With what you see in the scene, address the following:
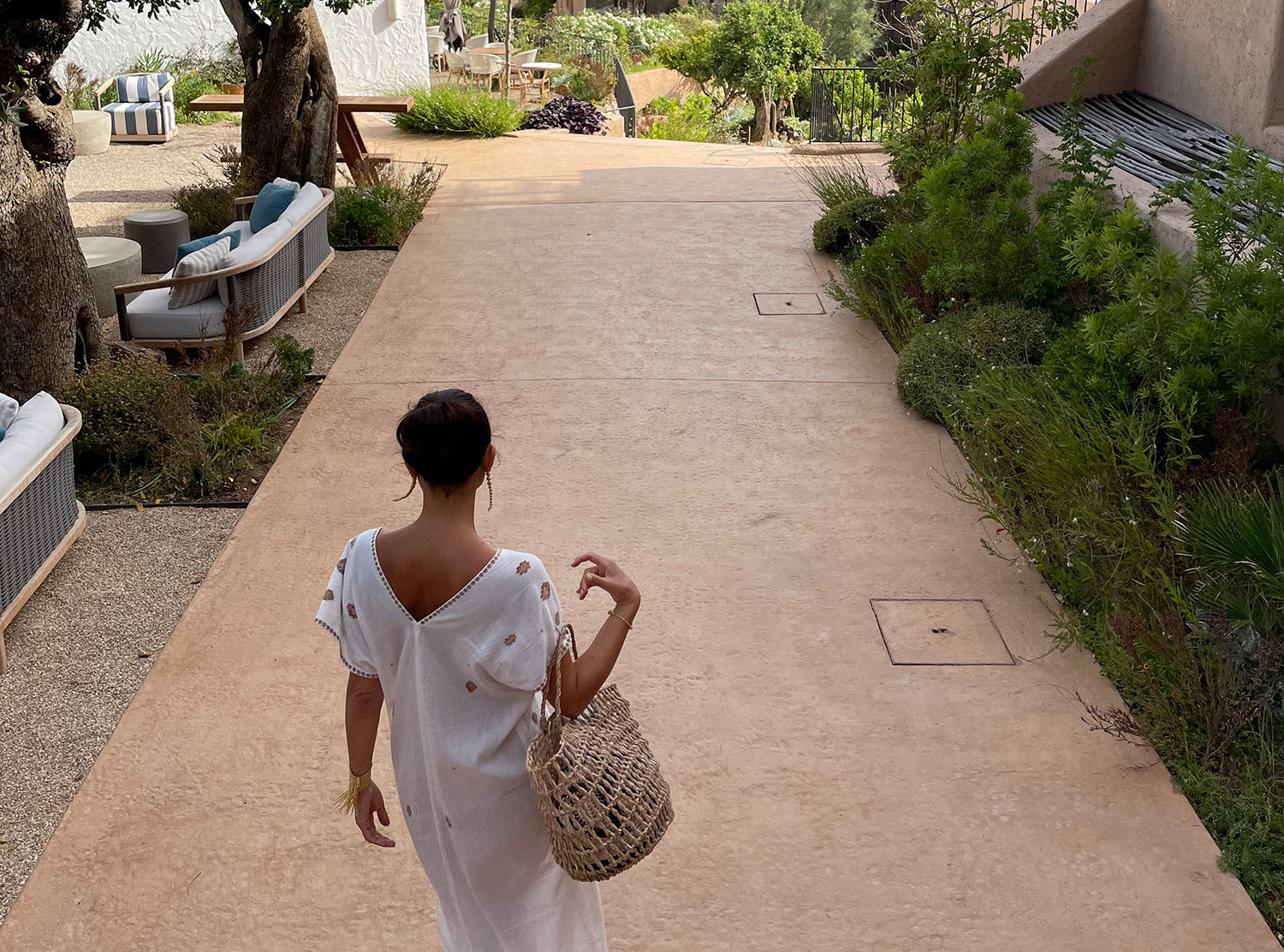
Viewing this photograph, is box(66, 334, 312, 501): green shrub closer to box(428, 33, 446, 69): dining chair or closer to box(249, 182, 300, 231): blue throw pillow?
box(249, 182, 300, 231): blue throw pillow

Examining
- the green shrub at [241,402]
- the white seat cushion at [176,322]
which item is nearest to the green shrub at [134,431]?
the green shrub at [241,402]

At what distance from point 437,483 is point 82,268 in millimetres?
5680

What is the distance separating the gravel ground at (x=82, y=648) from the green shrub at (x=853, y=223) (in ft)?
19.3

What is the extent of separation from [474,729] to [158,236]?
8.72 meters

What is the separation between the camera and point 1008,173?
24.2 feet

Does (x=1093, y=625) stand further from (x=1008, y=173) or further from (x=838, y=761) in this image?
(x=1008, y=173)

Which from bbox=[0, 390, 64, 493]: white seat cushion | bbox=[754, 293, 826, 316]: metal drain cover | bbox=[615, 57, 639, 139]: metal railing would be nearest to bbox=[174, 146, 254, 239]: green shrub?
bbox=[754, 293, 826, 316]: metal drain cover

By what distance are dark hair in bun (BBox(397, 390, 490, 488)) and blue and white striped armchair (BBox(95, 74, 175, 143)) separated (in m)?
15.6

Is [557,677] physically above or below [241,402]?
above

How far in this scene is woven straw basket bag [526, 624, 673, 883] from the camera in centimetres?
217

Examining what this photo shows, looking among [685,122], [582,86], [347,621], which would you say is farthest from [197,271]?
[582,86]

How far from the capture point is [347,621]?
2299 mm

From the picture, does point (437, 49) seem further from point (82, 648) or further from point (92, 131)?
point (82, 648)

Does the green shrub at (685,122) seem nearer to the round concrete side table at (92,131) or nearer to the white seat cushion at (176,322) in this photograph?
the round concrete side table at (92,131)
